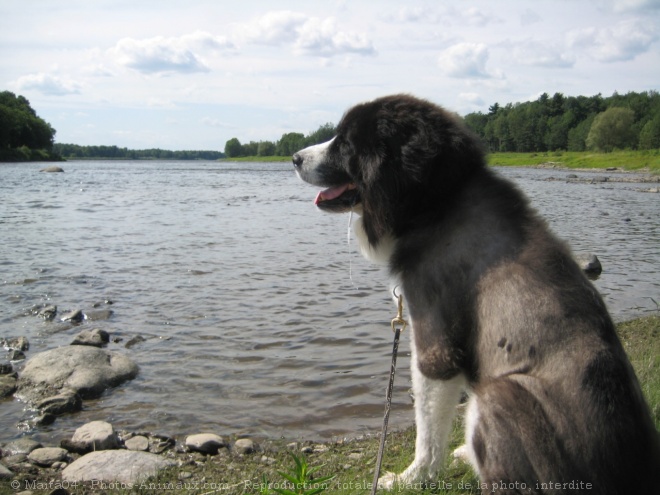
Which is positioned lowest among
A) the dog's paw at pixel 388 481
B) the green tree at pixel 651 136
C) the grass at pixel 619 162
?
the dog's paw at pixel 388 481

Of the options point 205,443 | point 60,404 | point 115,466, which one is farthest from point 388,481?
point 60,404

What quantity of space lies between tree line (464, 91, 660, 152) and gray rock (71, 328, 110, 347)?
4056 inches

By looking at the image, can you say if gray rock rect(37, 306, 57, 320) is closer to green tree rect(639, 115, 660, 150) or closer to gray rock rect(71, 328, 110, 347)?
gray rock rect(71, 328, 110, 347)

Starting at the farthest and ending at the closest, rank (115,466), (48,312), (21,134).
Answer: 1. (21,134)
2. (48,312)
3. (115,466)

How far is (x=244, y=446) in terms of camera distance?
236 inches

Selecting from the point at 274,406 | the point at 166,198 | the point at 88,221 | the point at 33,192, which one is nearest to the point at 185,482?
the point at 274,406

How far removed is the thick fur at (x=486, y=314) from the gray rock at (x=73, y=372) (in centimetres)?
449

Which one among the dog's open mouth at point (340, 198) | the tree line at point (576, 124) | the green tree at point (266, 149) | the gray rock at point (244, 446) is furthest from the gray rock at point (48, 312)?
the green tree at point (266, 149)

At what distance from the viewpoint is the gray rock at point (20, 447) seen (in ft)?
18.8

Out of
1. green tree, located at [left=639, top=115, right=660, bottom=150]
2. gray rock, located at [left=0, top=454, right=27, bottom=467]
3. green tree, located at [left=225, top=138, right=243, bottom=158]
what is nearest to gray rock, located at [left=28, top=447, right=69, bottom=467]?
gray rock, located at [left=0, top=454, right=27, bottom=467]

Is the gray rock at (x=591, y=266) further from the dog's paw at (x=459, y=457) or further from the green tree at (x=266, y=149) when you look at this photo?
the green tree at (x=266, y=149)

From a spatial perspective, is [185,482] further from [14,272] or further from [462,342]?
[14,272]

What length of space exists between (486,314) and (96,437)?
4.42 metres

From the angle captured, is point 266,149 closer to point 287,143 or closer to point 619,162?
point 287,143
